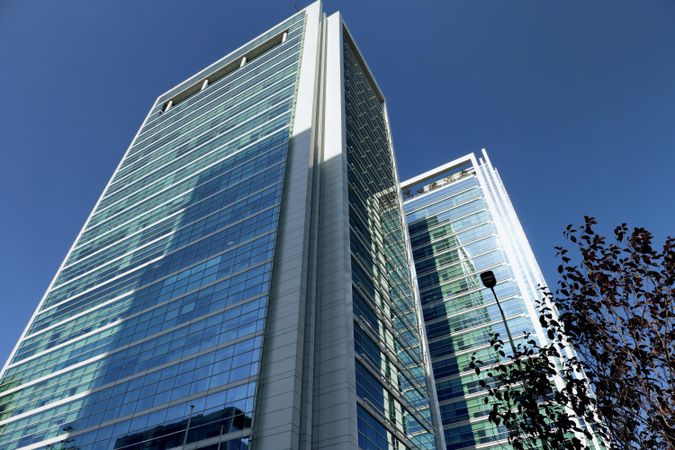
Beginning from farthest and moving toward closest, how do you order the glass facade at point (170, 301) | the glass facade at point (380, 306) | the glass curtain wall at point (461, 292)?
the glass curtain wall at point (461, 292), the glass facade at point (380, 306), the glass facade at point (170, 301)

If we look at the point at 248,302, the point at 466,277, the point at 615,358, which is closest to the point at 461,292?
the point at 466,277

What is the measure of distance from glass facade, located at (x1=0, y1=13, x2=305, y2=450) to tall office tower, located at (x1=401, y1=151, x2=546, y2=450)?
4205cm

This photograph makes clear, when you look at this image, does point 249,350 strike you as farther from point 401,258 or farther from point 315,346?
point 401,258

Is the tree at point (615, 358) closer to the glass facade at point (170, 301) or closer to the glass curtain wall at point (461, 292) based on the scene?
the glass facade at point (170, 301)

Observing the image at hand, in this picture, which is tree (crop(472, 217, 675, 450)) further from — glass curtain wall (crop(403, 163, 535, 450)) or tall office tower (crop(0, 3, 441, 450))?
glass curtain wall (crop(403, 163, 535, 450))

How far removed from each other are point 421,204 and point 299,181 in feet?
196

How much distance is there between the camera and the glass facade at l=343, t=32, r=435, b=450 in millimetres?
42500

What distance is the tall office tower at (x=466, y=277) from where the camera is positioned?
239 feet

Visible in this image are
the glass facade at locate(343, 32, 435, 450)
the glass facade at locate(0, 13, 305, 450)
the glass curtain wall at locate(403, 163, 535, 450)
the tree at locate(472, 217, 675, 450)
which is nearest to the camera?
the tree at locate(472, 217, 675, 450)

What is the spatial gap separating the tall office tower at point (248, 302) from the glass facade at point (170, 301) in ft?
0.77

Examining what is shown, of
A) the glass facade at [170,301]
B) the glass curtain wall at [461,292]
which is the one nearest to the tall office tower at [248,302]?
the glass facade at [170,301]

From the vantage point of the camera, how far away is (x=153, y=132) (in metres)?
104

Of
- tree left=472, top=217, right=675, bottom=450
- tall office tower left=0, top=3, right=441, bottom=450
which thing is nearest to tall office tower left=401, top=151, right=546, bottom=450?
tall office tower left=0, top=3, right=441, bottom=450

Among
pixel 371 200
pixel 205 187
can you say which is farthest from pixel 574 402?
pixel 205 187
